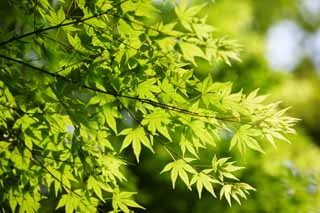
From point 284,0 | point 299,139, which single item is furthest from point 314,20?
point 299,139

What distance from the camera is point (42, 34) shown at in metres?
1.23

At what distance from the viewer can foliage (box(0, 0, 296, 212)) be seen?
1124 mm

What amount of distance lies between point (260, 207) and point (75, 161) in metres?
1.90

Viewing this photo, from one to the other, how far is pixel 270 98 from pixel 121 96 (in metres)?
4.02

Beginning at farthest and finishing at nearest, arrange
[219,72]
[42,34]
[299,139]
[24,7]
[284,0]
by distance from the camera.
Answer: [284,0] → [299,139] → [219,72] → [24,7] → [42,34]

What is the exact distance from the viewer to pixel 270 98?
4.95 meters

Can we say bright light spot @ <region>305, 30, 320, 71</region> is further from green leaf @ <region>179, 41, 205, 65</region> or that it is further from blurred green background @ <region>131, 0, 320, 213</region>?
green leaf @ <region>179, 41, 205, 65</region>

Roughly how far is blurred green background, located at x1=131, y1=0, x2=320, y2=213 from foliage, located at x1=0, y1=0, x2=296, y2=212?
0.47ft

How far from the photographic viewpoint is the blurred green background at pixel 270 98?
2.72m

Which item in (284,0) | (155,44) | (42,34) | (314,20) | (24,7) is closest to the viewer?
(155,44)

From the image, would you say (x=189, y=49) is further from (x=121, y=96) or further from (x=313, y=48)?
(x=313, y=48)

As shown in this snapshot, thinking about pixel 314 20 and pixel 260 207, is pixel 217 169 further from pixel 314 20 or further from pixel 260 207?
pixel 314 20

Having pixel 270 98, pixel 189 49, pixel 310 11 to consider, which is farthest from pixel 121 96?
pixel 310 11

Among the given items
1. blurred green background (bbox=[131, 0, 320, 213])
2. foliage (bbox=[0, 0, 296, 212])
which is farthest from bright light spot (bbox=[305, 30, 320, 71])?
foliage (bbox=[0, 0, 296, 212])
